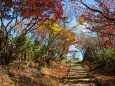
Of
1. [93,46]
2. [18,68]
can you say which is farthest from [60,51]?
[18,68]

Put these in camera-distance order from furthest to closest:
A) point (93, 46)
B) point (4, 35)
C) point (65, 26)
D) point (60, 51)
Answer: point (60, 51) → point (93, 46) → point (65, 26) → point (4, 35)

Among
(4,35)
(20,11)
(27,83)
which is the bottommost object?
(27,83)

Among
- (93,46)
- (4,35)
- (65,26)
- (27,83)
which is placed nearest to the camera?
(27,83)

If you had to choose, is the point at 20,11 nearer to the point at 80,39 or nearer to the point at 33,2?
the point at 33,2

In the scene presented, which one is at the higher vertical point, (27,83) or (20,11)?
(20,11)

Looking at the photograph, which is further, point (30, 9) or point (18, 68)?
point (18, 68)

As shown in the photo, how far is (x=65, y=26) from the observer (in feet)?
104

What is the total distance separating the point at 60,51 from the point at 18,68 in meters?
29.8

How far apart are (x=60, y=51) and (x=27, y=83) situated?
106 ft

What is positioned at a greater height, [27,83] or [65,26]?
[65,26]

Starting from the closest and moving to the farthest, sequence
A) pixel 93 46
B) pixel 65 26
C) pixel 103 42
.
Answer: pixel 65 26
pixel 103 42
pixel 93 46

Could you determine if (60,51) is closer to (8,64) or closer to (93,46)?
(93,46)

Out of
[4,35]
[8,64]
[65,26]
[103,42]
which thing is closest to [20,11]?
[4,35]

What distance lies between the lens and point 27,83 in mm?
15070
